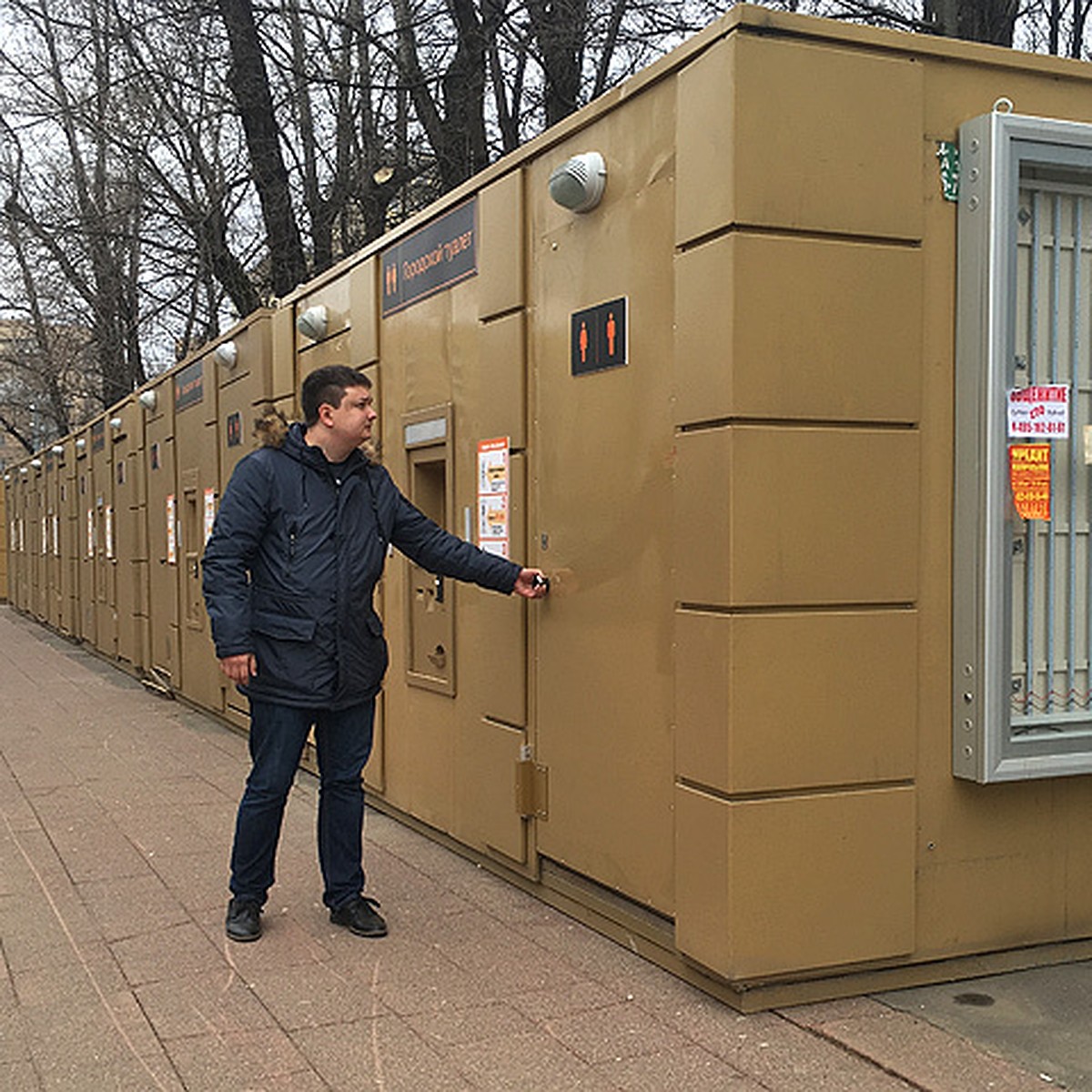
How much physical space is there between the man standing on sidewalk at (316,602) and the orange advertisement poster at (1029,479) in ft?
5.80

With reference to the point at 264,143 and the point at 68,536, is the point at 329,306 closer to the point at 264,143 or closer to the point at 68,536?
the point at 264,143

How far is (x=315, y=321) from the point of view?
8.18 meters

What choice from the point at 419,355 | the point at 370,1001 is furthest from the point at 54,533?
the point at 370,1001

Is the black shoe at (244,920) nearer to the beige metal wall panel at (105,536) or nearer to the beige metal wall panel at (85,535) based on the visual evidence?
the beige metal wall panel at (105,536)

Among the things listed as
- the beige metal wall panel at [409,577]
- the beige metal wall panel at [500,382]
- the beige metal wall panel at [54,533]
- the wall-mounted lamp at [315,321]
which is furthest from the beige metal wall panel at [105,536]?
the beige metal wall panel at [500,382]

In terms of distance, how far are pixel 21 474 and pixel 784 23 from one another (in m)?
28.1

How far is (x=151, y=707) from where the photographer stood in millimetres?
12562

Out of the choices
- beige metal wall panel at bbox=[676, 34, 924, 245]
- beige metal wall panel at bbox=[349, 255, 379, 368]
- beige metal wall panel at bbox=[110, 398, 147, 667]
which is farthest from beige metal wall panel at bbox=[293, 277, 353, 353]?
beige metal wall panel at bbox=[110, 398, 147, 667]

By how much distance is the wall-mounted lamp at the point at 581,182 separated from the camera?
4.91 metres

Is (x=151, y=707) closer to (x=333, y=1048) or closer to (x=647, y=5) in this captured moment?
(x=647, y=5)

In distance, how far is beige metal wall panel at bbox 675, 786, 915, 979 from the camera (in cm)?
412

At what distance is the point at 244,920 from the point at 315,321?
159 inches

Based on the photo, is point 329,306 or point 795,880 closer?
point 795,880

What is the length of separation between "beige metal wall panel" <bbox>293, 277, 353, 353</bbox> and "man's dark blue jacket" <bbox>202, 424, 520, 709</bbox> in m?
2.84
